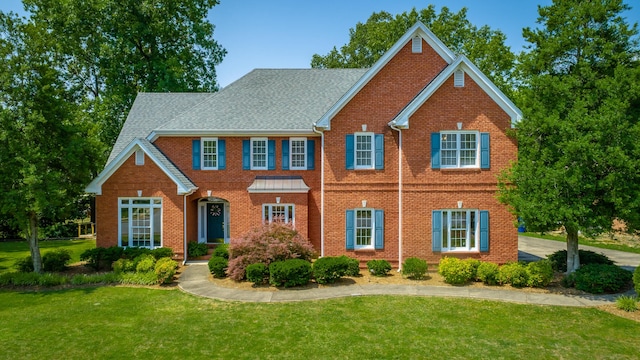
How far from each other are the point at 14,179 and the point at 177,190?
20.9 ft

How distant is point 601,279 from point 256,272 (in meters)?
13.2

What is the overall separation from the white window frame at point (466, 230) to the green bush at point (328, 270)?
204 inches

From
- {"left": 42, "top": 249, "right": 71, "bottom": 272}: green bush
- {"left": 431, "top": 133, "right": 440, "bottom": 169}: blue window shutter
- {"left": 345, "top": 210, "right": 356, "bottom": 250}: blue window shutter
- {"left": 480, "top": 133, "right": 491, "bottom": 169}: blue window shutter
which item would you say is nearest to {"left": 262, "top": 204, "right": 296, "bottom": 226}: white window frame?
{"left": 345, "top": 210, "right": 356, "bottom": 250}: blue window shutter

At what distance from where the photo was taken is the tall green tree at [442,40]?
101 feet

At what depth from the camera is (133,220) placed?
18.8 meters

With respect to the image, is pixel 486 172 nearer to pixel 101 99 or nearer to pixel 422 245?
pixel 422 245

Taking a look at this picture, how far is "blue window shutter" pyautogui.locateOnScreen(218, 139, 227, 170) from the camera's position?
2042 cm

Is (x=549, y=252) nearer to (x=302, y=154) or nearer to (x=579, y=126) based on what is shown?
(x=579, y=126)

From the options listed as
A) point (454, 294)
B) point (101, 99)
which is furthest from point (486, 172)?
point (101, 99)

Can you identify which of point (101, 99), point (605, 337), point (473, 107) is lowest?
point (605, 337)

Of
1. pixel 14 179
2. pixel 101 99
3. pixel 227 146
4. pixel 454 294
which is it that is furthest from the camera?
pixel 101 99

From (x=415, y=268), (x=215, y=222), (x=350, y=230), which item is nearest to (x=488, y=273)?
(x=415, y=268)

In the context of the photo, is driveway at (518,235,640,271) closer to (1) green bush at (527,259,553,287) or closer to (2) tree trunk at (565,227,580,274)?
(2) tree trunk at (565,227,580,274)

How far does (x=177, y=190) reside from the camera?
18469 mm
